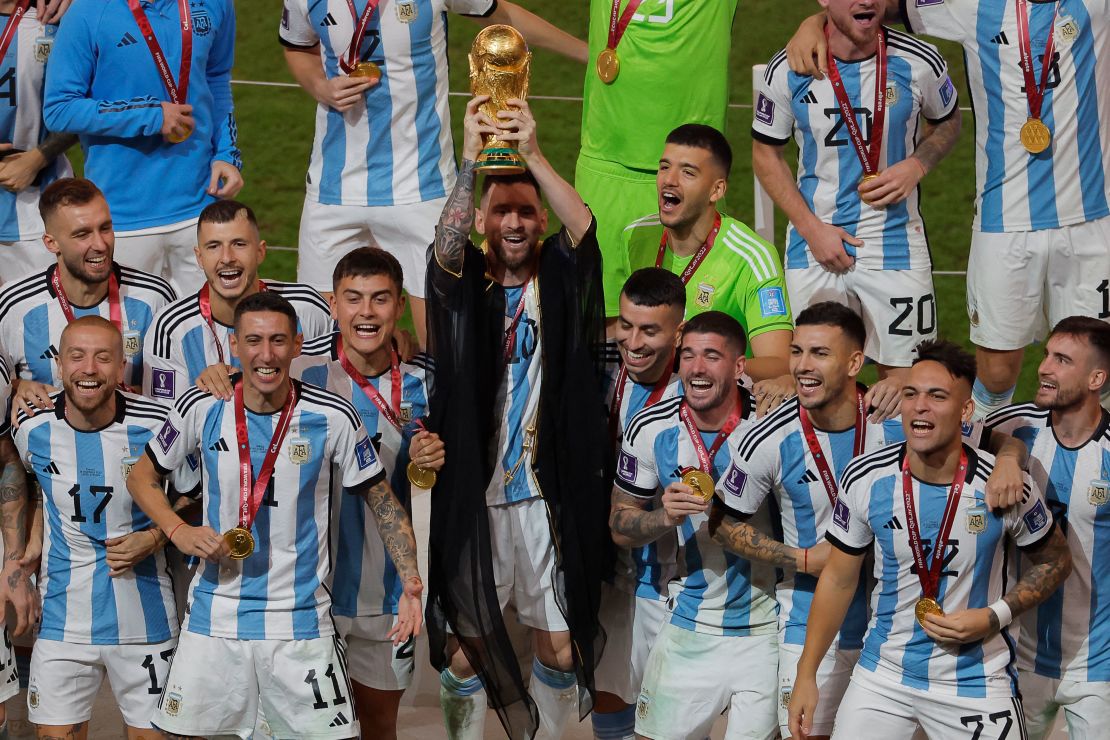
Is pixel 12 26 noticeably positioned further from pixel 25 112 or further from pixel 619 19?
pixel 619 19

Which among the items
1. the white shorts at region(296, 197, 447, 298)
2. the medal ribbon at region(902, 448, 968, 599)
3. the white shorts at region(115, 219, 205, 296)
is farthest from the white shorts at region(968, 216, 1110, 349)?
the white shorts at region(115, 219, 205, 296)

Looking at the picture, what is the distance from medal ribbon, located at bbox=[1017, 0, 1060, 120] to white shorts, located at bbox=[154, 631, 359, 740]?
343 cm

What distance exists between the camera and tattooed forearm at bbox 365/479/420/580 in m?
5.78

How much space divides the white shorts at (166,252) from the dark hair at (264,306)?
5.21 feet

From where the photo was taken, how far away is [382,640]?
20.5 ft

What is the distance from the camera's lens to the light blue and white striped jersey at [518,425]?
606 centimetres

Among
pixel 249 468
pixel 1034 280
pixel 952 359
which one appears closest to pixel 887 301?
pixel 1034 280

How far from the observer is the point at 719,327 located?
568 centimetres

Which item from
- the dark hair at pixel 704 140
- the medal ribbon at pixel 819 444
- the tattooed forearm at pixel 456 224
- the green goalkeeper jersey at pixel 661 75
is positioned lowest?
the medal ribbon at pixel 819 444

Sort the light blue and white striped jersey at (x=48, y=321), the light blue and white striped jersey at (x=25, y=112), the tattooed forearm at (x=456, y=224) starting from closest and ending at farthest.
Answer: the tattooed forearm at (x=456, y=224) < the light blue and white striped jersey at (x=48, y=321) < the light blue and white striped jersey at (x=25, y=112)

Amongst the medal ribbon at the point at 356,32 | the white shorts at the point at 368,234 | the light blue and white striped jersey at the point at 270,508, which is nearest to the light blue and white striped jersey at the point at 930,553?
the light blue and white striped jersey at the point at 270,508

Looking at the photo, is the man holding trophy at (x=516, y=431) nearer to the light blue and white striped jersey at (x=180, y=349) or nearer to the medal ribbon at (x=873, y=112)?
the light blue and white striped jersey at (x=180, y=349)

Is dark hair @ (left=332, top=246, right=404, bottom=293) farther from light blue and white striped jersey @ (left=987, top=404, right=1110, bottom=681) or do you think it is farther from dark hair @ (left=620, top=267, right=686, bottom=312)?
light blue and white striped jersey @ (left=987, top=404, right=1110, bottom=681)

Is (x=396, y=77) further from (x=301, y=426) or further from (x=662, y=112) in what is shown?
(x=301, y=426)
